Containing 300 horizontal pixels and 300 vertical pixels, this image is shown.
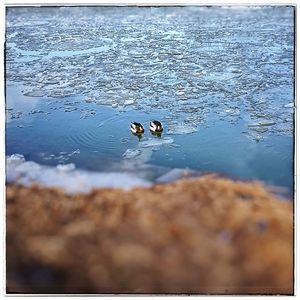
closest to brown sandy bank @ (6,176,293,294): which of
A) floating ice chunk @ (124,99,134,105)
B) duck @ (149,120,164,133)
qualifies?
duck @ (149,120,164,133)

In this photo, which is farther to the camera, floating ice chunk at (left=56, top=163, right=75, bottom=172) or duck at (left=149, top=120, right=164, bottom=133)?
duck at (left=149, top=120, right=164, bottom=133)

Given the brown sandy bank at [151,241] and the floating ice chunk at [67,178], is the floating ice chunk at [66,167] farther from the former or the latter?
the brown sandy bank at [151,241]

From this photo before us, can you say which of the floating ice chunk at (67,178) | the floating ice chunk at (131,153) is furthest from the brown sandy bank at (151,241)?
the floating ice chunk at (131,153)

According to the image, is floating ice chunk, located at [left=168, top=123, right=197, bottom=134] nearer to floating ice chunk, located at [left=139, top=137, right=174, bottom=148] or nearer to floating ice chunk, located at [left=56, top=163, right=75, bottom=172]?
floating ice chunk, located at [left=139, top=137, right=174, bottom=148]

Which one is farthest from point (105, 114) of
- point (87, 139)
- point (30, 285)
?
point (30, 285)

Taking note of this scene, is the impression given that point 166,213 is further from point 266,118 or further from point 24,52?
point 24,52

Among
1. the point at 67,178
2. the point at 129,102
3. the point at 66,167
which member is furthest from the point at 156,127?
the point at 67,178

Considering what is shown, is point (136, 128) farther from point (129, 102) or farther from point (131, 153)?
point (129, 102)
